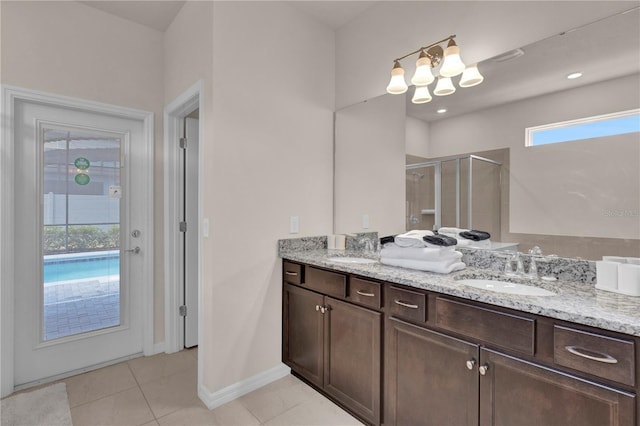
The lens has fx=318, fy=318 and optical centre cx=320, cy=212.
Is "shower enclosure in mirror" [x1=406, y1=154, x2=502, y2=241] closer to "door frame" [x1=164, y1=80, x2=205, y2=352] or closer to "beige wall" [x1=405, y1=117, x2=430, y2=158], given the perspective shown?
"beige wall" [x1=405, y1=117, x2=430, y2=158]

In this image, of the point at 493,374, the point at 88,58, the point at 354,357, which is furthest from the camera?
the point at 88,58

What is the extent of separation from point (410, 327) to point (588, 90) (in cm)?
143

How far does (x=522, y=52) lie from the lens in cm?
170

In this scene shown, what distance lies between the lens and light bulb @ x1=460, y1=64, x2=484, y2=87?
73.4 inches

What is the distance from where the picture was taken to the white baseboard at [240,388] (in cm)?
204

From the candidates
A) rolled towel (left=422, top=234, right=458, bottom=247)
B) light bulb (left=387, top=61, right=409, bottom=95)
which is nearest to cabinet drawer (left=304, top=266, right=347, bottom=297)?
rolled towel (left=422, top=234, right=458, bottom=247)

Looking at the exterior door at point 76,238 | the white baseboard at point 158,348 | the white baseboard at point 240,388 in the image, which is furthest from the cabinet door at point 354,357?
the exterior door at point 76,238

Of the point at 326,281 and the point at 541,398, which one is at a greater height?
the point at 326,281

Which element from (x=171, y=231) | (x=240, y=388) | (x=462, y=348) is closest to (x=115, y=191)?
(x=171, y=231)

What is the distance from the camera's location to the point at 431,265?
169 centimetres

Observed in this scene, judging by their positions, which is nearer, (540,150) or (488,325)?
(488,325)

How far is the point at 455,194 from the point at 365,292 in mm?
853

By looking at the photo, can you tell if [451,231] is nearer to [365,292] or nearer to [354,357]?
[365,292]

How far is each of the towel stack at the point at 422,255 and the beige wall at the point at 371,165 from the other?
44cm
